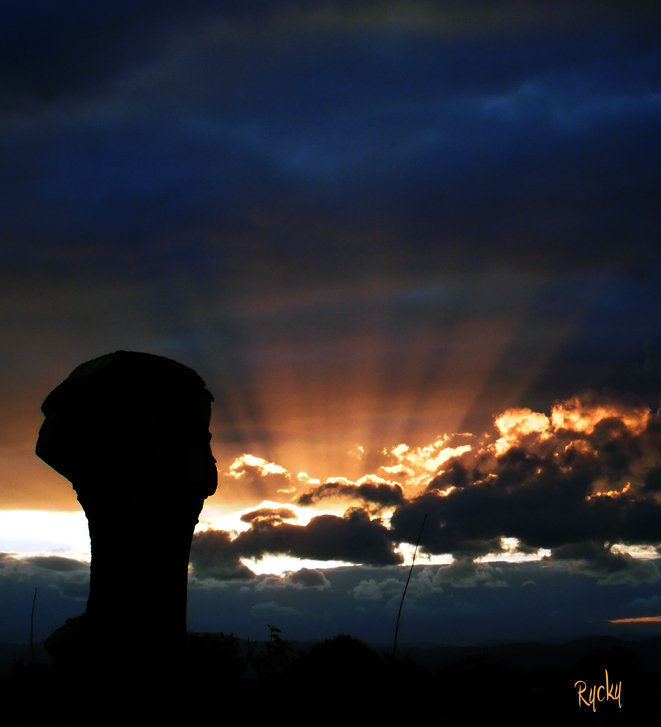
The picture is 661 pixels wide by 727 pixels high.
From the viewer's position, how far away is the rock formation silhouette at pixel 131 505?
757cm

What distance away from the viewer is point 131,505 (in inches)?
307

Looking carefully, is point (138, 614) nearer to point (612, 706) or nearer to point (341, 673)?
point (612, 706)

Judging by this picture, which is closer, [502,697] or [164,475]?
[164,475]

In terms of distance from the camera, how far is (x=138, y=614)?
7629 millimetres

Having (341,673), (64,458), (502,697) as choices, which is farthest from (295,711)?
(341,673)

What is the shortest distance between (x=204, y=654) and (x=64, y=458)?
1888 centimetres

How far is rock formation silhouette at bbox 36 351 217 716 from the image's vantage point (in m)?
7.57

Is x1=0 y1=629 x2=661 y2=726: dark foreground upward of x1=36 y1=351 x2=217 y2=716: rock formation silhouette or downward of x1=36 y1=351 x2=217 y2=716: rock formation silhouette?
downward
